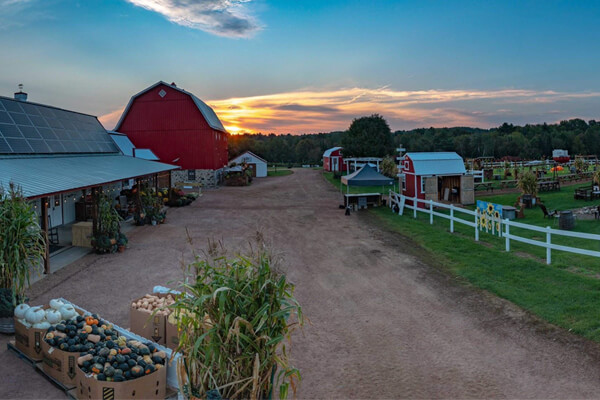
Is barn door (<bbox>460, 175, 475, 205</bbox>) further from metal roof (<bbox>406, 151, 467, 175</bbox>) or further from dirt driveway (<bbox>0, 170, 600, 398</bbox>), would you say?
dirt driveway (<bbox>0, 170, 600, 398</bbox>)

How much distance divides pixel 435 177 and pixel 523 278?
47.5ft

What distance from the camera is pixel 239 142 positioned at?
79.0 meters

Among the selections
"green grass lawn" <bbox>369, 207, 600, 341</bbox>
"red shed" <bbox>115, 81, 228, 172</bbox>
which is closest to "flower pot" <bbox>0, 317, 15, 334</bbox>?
"green grass lawn" <bbox>369, 207, 600, 341</bbox>

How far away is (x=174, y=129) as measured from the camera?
122 ft

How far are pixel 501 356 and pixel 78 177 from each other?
12624 millimetres

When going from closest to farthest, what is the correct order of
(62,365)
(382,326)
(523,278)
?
1. (62,365)
2. (382,326)
3. (523,278)

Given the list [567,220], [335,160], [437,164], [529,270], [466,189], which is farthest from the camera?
[335,160]

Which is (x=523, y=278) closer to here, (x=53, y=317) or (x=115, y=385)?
(x=115, y=385)

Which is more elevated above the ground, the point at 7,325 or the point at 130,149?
the point at 130,149

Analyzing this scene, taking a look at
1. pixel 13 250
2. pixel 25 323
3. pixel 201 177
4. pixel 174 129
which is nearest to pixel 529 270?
pixel 25 323

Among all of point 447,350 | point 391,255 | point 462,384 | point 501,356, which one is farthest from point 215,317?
point 391,255

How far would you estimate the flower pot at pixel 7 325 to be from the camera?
7.57 m

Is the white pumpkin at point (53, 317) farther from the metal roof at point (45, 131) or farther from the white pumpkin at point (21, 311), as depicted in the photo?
the metal roof at point (45, 131)

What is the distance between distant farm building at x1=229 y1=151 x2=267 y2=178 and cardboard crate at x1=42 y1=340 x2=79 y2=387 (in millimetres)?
45688
